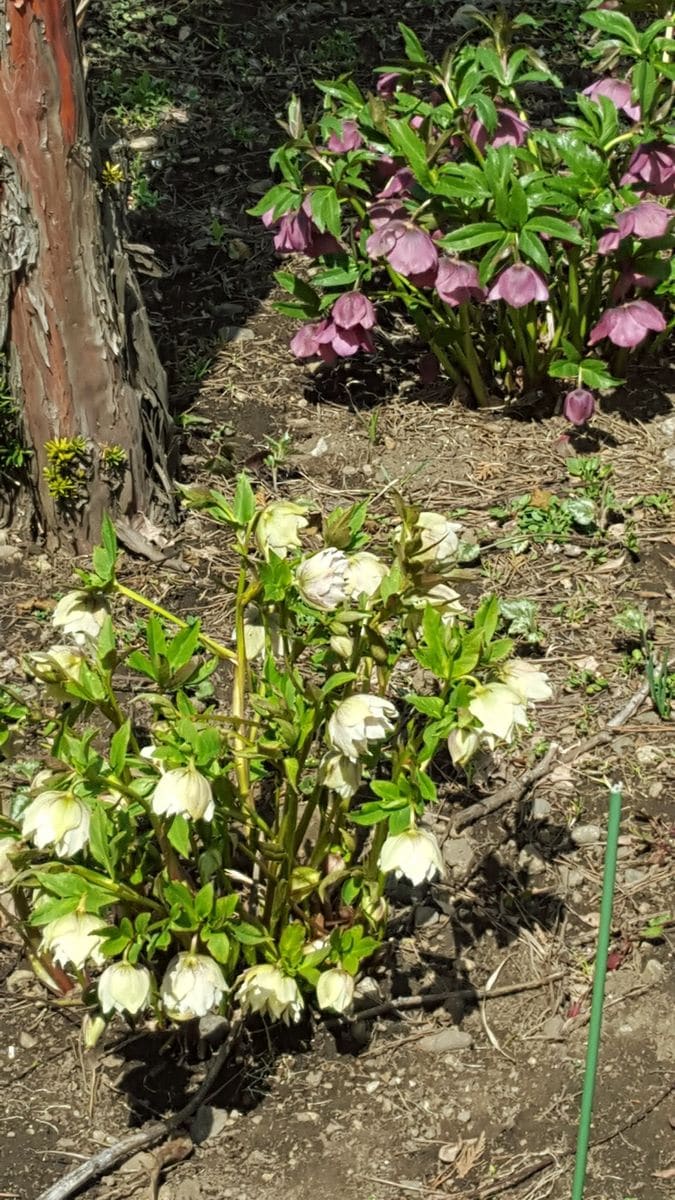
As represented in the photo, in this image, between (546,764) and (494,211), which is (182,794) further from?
(494,211)

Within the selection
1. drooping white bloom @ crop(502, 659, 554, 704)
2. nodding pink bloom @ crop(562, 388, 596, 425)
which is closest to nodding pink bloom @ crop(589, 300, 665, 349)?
nodding pink bloom @ crop(562, 388, 596, 425)

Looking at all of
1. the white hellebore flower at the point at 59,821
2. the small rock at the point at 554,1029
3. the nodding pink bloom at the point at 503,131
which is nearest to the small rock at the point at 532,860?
the small rock at the point at 554,1029

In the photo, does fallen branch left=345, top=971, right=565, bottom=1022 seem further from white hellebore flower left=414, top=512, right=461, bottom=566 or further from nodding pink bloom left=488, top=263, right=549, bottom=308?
nodding pink bloom left=488, top=263, right=549, bottom=308

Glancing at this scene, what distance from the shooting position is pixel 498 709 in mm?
1567

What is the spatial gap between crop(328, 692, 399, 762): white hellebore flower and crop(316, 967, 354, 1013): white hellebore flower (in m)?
0.37

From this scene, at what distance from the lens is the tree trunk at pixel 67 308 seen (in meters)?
2.46

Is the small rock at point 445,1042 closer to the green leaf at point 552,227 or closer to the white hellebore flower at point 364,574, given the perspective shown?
the white hellebore flower at point 364,574

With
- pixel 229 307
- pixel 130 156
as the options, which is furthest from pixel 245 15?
pixel 229 307

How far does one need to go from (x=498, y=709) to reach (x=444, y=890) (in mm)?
758

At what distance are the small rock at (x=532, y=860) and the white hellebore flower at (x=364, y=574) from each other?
2.47 feet

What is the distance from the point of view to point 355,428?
125 inches

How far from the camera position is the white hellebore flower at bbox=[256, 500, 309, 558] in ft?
5.69

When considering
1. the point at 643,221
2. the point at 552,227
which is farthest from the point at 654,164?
the point at 552,227

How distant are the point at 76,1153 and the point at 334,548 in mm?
954
